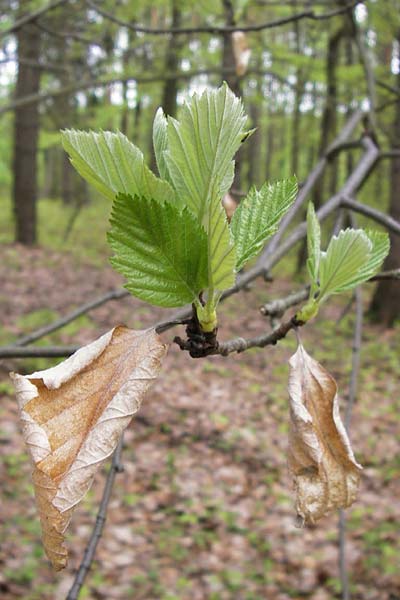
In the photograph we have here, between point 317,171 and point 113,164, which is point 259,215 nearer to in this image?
point 113,164

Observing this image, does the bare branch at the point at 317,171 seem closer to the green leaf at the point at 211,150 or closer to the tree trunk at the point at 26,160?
the green leaf at the point at 211,150

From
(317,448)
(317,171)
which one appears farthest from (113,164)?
(317,171)

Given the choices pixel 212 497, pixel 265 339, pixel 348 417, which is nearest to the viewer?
pixel 265 339

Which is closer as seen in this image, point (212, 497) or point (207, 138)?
point (207, 138)

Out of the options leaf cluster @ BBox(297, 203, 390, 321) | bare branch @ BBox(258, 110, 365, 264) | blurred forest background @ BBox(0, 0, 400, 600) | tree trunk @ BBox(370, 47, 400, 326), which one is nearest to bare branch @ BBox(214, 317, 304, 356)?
leaf cluster @ BBox(297, 203, 390, 321)

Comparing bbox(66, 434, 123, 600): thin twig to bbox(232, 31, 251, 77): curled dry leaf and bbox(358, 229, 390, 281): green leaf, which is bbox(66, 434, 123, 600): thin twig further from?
bbox(232, 31, 251, 77): curled dry leaf

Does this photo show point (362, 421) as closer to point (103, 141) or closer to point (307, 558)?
point (307, 558)

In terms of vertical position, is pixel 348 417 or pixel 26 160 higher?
pixel 26 160
